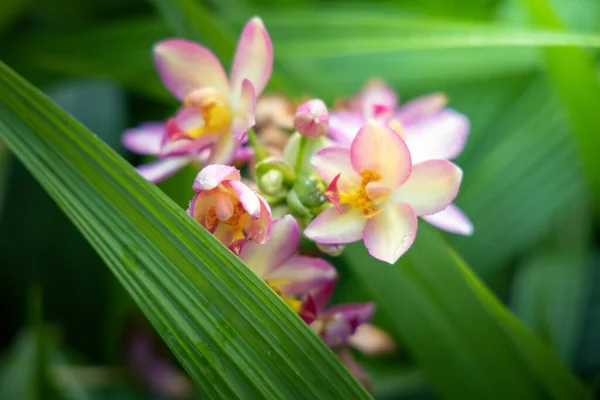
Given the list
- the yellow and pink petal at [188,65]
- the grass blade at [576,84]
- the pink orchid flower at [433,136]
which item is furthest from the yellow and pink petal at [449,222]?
the grass blade at [576,84]

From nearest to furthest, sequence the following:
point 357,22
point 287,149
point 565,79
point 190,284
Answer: point 190,284, point 287,149, point 565,79, point 357,22

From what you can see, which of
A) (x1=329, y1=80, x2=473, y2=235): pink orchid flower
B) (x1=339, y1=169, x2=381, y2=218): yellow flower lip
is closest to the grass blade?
(x1=329, y1=80, x2=473, y2=235): pink orchid flower

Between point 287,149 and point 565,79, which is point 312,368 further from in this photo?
point 565,79

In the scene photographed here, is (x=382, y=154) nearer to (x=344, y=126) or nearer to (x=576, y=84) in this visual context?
(x=344, y=126)

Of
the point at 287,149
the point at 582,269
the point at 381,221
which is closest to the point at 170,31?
the point at 287,149

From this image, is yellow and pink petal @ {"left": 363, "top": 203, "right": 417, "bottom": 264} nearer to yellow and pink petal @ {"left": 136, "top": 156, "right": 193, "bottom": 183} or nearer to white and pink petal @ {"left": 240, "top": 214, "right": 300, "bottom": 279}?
white and pink petal @ {"left": 240, "top": 214, "right": 300, "bottom": 279}

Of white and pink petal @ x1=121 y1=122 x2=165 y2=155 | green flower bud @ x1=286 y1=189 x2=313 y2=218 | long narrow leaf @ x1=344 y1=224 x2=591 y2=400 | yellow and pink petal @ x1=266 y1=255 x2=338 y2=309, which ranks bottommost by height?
long narrow leaf @ x1=344 y1=224 x2=591 y2=400

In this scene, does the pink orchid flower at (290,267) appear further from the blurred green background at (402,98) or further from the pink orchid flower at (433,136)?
the blurred green background at (402,98)

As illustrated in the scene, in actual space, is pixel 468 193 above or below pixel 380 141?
below
